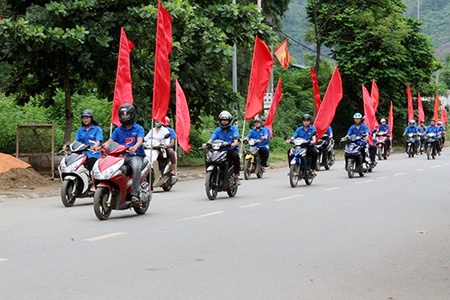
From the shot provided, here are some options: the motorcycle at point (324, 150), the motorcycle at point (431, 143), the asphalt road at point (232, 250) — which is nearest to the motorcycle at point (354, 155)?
the motorcycle at point (324, 150)

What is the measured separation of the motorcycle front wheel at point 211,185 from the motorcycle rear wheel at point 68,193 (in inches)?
97.2

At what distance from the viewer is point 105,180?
1185 cm

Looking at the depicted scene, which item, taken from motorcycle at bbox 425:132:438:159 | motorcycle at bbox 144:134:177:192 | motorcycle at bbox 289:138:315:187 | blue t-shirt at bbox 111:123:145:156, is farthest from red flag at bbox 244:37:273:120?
motorcycle at bbox 425:132:438:159

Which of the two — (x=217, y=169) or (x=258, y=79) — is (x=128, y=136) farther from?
(x=258, y=79)

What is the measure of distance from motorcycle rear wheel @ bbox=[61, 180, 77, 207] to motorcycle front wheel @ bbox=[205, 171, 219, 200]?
8.10ft

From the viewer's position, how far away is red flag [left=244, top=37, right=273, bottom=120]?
23375 mm

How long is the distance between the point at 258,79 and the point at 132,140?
11297mm

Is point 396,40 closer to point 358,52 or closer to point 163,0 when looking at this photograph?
point 358,52

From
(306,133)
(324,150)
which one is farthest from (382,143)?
(306,133)

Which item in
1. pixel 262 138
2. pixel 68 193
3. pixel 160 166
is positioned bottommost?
pixel 68 193

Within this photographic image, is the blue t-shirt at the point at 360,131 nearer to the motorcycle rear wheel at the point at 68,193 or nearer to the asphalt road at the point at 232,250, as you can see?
the asphalt road at the point at 232,250

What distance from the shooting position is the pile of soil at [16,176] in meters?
18.2

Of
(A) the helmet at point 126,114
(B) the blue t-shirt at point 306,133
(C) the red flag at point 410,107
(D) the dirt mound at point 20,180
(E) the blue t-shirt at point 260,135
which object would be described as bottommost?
(D) the dirt mound at point 20,180

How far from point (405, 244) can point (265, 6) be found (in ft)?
99.9
